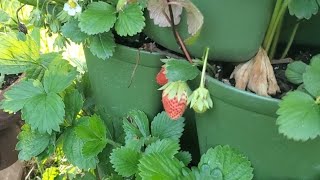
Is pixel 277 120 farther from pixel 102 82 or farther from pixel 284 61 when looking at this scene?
pixel 102 82

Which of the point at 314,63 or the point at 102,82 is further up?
the point at 314,63

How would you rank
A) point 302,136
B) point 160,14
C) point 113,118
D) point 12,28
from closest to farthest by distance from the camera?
1. point 302,136
2. point 160,14
3. point 113,118
4. point 12,28

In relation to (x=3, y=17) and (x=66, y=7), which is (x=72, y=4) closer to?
(x=66, y=7)

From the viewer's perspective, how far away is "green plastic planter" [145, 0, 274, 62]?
91 cm

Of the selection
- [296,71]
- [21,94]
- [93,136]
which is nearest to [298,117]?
[296,71]

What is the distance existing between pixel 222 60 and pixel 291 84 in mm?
126

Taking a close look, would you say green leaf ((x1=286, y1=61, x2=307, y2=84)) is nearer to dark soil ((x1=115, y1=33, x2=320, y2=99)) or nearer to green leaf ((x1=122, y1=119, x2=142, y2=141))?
dark soil ((x1=115, y1=33, x2=320, y2=99))

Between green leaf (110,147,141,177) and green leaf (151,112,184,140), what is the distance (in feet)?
0.26

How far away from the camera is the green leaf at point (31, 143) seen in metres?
1.19

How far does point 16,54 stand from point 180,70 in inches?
15.8

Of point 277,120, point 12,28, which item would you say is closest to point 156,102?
point 277,120

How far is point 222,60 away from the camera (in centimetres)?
100

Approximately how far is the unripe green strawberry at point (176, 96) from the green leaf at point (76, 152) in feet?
0.81

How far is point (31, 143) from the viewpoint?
3.92ft
